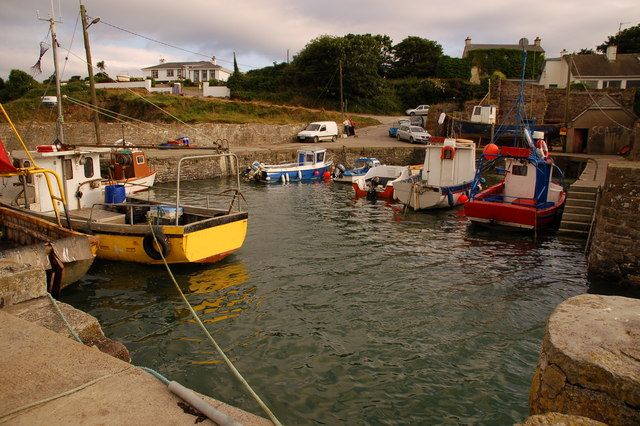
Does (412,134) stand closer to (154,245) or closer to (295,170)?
(295,170)

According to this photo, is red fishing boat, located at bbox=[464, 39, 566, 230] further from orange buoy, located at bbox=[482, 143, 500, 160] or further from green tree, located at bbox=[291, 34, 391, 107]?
green tree, located at bbox=[291, 34, 391, 107]

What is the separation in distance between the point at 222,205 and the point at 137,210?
7.39 metres

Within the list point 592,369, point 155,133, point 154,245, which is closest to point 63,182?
point 154,245

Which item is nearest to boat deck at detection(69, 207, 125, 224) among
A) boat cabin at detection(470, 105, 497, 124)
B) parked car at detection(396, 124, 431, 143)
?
parked car at detection(396, 124, 431, 143)

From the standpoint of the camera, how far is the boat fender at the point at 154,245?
10.9 meters

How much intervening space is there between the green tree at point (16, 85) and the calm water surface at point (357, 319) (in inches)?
1728

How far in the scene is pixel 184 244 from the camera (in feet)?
35.9

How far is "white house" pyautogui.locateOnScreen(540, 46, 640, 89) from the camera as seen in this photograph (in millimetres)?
49500

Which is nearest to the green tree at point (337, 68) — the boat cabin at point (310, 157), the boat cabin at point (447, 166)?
the boat cabin at point (310, 157)

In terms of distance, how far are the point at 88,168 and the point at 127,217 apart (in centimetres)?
259

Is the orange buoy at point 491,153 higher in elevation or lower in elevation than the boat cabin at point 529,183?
higher

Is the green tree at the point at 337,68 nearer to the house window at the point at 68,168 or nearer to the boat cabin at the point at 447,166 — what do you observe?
the boat cabin at the point at 447,166

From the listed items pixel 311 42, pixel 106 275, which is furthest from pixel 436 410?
pixel 311 42

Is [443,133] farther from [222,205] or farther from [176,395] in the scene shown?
[176,395]
